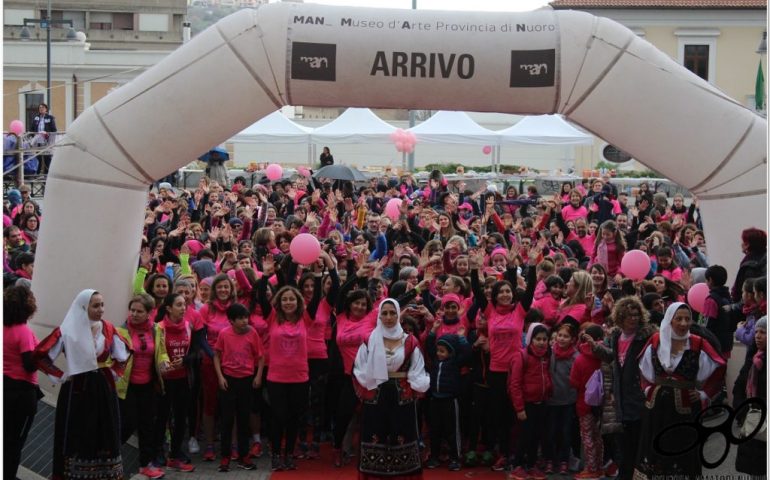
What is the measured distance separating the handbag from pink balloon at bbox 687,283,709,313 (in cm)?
Answer: 181

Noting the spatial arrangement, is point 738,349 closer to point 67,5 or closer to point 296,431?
point 296,431

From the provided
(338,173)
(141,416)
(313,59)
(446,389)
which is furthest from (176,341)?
(338,173)

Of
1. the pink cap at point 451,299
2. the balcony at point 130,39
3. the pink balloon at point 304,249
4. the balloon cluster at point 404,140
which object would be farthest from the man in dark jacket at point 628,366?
the balcony at point 130,39

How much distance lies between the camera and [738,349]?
367 inches

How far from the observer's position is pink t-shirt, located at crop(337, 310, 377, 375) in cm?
916

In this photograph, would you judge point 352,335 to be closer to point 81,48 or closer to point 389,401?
point 389,401

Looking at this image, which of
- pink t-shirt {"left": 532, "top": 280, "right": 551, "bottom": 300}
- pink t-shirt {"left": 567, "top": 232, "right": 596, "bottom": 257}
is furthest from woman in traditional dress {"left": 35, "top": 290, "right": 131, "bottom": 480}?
pink t-shirt {"left": 567, "top": 232, "right": 596, "bottom": 257}

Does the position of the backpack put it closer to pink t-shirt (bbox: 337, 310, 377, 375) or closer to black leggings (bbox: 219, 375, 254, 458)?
pink t-shirt (bbox: 337, 310, 377, 375)

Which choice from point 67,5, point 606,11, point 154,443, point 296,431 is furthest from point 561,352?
point 67,5

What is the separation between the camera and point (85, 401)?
7.98m

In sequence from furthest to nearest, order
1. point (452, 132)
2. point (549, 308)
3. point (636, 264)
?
1. point (452, 132)
2. point (636, 264)
3. point (549, 308)

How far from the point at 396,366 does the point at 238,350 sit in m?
1.43

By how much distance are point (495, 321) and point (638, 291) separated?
145cm

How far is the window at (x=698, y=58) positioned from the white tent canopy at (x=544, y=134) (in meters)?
23.4
